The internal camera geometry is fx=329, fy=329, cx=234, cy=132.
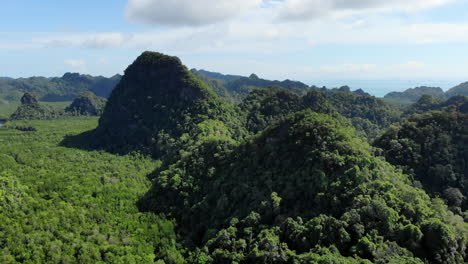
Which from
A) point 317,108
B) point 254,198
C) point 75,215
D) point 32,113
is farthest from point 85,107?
point 254,198

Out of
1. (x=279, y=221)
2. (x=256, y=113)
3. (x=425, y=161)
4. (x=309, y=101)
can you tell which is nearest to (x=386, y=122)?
(x=309, y=101)

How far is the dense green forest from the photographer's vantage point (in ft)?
113

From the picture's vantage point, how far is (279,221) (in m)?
39.0

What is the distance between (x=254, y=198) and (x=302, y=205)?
21.8ft

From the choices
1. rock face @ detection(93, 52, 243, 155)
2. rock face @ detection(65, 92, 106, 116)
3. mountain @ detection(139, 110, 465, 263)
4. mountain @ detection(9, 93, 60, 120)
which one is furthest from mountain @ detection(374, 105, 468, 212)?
rock face @ detection(65, 92, 106, 116)

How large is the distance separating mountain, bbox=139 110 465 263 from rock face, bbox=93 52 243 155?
2752cm

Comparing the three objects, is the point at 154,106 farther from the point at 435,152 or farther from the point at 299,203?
the point at 435,152

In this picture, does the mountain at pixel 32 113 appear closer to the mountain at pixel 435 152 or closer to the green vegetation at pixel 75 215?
the green vegetation at pixel 75 215

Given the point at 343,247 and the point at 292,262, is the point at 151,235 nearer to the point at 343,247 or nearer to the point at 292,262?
the point at 292,262

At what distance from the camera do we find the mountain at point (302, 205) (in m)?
33.3

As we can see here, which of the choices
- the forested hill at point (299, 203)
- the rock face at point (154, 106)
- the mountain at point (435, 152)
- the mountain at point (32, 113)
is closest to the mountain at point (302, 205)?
the forested hill at point (299, 203)

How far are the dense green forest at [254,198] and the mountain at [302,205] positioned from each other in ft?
0.49

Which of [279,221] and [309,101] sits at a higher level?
[309,101]

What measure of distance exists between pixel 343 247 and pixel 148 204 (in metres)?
31.3
